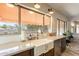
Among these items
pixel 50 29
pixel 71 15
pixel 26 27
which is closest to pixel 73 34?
pixel 71 15

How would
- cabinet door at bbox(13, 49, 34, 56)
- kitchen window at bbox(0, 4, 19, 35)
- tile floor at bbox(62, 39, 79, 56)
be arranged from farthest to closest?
tile floor at bbox(62, 39, 79, 56)
kitchen window at bbox(0, 4, 19, 35)
cabinet door at bbox(13, 49, 34, 56)

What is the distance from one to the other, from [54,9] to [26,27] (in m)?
1.47

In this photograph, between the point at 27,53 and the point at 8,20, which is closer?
the point at 27,53

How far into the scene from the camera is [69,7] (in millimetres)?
3691

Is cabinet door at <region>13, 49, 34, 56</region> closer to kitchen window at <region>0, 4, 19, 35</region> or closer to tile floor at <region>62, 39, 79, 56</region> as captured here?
Result: kitchen window at <region>0, 4, 19, 35</region>

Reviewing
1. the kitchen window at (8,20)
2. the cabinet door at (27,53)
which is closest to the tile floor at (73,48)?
the kitchen window at (8,20)

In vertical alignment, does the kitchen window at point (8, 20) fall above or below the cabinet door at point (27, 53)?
above

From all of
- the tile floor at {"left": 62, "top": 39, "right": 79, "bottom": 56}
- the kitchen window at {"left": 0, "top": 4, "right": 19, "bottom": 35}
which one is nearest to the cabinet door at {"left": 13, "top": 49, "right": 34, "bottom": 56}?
the kitchen window at {"left": 0, "top": 4, "right": 19, "bottom": 35}

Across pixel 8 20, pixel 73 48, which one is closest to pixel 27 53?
pixel 8 20

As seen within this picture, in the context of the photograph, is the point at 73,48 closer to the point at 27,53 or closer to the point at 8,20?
the point at 8,20

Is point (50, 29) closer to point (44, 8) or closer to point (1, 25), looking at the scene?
point (44, 8)

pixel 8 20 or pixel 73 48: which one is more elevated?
pixel 8 20

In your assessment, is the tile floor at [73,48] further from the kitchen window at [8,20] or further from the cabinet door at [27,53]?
the cabinet door at [27,53]

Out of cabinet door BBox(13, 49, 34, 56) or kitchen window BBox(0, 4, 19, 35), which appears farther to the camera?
kitchen window BBox(0, 4, 19, 35)
